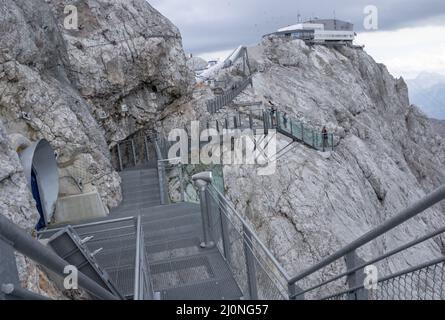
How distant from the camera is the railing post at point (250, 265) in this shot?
5100mm

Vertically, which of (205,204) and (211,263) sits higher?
(205,204)

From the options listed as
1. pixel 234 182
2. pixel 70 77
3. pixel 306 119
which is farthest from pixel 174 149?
pixel 306 119

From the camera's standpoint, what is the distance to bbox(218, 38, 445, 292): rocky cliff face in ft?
48.8

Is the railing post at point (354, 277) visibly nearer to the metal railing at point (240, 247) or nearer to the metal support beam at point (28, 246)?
the metal railing at point (240, 247)

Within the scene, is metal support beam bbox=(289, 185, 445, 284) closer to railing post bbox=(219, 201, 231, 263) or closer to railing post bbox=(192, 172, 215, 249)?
railing post bbox=(219, 201, 231, 263)

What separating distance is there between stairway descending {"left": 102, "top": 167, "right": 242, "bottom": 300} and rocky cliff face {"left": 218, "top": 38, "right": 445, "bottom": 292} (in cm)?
567

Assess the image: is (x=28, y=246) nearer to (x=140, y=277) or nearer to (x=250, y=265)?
(x=140, y=277)

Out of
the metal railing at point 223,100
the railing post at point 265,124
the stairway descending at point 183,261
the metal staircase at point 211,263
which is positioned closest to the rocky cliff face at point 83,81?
the metal railing at point 223,100

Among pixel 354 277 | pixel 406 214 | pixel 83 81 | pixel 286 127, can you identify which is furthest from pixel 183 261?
pixel 83 81

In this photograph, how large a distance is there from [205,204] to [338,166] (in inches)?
489

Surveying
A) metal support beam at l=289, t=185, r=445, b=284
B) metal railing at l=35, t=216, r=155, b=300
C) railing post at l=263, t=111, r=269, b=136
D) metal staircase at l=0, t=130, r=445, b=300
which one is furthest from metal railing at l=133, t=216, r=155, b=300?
railing post at l=263, t=111, r=269, b=136

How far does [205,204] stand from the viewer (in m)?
7.11
